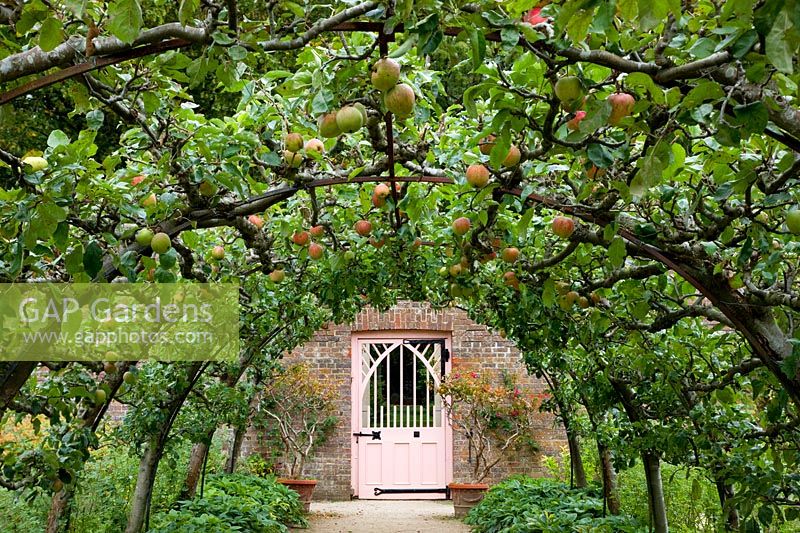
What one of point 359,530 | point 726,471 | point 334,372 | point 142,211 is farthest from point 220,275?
point 334,372

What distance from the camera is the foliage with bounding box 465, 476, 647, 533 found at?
19.5ft

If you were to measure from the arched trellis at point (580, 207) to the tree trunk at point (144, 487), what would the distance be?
2923mm

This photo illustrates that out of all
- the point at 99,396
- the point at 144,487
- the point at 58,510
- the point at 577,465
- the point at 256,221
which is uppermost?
the point at 256,221

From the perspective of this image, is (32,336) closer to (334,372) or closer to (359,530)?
(359,530)

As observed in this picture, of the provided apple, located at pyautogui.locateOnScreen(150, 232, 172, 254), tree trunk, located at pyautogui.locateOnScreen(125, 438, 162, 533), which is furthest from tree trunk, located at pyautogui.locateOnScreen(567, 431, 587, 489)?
apple, located at pyautogui.locateOnScreen(150, 232, 172, 254)

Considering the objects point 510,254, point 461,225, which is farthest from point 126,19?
point 510,254

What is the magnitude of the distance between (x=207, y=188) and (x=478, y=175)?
38.4 inches

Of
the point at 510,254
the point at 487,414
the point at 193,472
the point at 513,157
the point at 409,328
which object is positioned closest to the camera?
the point at 513,157

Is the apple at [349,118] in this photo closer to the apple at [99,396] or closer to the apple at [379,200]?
the apple at [379,200]

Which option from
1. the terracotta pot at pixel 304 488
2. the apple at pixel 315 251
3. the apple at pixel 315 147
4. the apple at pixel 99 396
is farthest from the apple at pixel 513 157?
the terracotta pot at pixel 304 488

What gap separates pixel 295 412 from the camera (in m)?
9.75

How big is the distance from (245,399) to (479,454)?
9.71 feet

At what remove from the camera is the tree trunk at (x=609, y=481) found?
251 inches

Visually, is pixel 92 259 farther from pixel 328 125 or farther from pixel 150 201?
pixel 328 125
